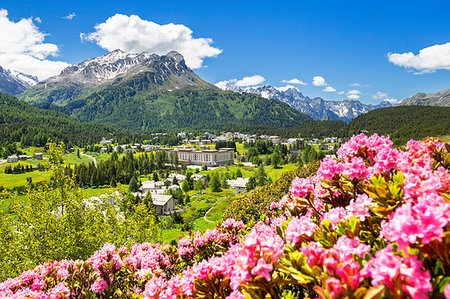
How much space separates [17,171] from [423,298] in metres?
138

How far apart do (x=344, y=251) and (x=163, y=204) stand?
64.7 meters

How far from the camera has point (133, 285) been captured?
5992mm

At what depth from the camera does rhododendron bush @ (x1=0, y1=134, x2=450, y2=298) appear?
2029 millimetres

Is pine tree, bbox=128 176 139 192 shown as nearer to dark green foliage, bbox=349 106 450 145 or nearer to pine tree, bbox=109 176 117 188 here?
pine tree, bbox=109 176 117 188

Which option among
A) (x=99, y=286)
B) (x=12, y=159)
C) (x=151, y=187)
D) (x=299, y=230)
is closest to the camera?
(x=299, y=230)

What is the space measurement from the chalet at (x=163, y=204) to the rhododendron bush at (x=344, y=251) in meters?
59.6

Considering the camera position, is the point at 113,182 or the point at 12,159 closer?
the point at 113,182

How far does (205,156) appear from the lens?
147875 mm

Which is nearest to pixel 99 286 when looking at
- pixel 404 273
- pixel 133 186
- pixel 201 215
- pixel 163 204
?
pixel 404 273

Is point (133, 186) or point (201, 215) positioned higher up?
point (133, 186)

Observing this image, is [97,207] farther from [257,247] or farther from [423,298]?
[423,298]

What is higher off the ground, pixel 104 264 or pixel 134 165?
pixel 104 264

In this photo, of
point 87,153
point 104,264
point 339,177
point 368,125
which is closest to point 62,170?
point 104,264

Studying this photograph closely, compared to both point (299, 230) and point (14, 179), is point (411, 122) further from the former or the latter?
point (14, 179)
